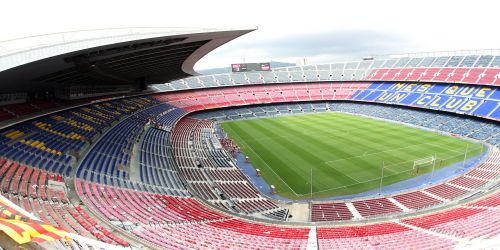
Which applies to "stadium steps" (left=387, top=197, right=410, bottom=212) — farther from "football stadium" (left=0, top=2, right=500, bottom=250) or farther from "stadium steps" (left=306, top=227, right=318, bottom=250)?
"stadium steps" (left=306, top=227, right=318, bottom=250)

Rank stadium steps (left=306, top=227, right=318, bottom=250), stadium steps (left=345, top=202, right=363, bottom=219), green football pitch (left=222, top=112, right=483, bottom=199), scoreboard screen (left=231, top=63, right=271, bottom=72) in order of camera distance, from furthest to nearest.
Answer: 1. scoreboard screen (left=231, top=63, right=271, bottom=72)
2. green football pitch (left=222, top=112, right=483, bottom=199)
3. stadium steps (left=345, top=202, right=363, bottom=219)
4. stadium steps (left=306, top=227, right=318, bottom=250)

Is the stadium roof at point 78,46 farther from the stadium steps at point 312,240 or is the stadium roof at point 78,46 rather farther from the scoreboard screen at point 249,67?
the scoreboard screen at point 249,67

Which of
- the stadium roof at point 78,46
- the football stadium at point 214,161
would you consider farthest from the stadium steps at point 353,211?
the stadium roof at point 78,46

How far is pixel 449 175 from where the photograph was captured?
2898 cm

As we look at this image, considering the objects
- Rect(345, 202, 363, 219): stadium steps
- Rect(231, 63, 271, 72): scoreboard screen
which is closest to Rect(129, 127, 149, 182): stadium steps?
Rect(345, 202, 363, 219): stadium steps

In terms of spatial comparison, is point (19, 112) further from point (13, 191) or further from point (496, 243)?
point (496, 243)

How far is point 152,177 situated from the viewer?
75.9 ft

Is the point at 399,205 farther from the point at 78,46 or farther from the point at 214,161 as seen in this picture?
the point at 78,46

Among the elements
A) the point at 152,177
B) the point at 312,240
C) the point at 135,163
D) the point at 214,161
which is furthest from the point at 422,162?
the point at 135,163

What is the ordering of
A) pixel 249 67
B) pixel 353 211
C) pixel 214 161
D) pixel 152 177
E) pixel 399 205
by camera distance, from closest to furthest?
pixel 353 211
pixel 399 205
pixel 152 177
pixel 214 161
pixel 249 67

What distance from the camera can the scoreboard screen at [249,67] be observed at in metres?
83.6

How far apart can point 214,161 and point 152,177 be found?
1045cm

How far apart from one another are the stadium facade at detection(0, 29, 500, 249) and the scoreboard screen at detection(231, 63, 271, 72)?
36285 millimetres

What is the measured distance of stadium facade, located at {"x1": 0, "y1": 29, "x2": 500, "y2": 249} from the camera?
13.3 m
